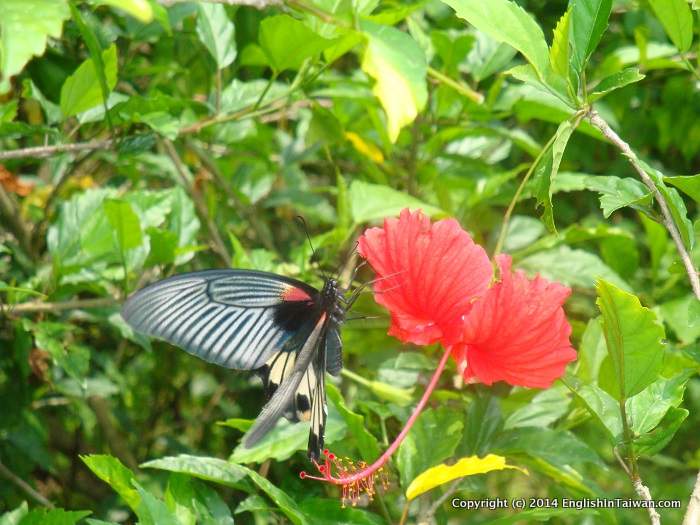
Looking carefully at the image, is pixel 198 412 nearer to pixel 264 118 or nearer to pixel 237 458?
pixel 264 118

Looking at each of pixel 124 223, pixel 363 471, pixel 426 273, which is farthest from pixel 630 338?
pixel 124 223

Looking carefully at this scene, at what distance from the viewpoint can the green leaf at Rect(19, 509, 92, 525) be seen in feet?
4.28

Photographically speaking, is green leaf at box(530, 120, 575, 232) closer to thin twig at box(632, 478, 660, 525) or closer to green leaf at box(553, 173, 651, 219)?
green leaf at box(553, 173, 651, 219)

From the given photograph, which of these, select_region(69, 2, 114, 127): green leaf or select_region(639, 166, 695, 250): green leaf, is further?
select_region(69, 2, 114, 127): green leaf

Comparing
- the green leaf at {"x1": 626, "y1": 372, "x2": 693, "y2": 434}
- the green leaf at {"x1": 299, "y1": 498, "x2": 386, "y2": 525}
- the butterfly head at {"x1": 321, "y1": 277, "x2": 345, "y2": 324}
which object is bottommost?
the green leaf at {"x1": 299, "y1": 498, "x2": 386, "y2": 525}

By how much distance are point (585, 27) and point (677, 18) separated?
0.28 m

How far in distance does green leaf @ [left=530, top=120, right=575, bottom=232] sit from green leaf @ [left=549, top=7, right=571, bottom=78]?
0.21ft

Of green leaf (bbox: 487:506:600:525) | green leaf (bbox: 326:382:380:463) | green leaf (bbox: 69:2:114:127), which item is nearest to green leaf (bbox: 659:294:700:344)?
green leaf (bbox: 487:506:600:525)

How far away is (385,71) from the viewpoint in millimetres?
1324

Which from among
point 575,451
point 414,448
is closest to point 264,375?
point 414,448

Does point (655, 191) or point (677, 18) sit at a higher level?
point (677, 18)

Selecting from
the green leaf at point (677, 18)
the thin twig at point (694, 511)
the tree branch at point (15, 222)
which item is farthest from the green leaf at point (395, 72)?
the tree branch at point (15, 222)

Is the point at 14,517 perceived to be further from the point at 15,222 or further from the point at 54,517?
the point at 15,222

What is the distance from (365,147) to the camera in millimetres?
1941
